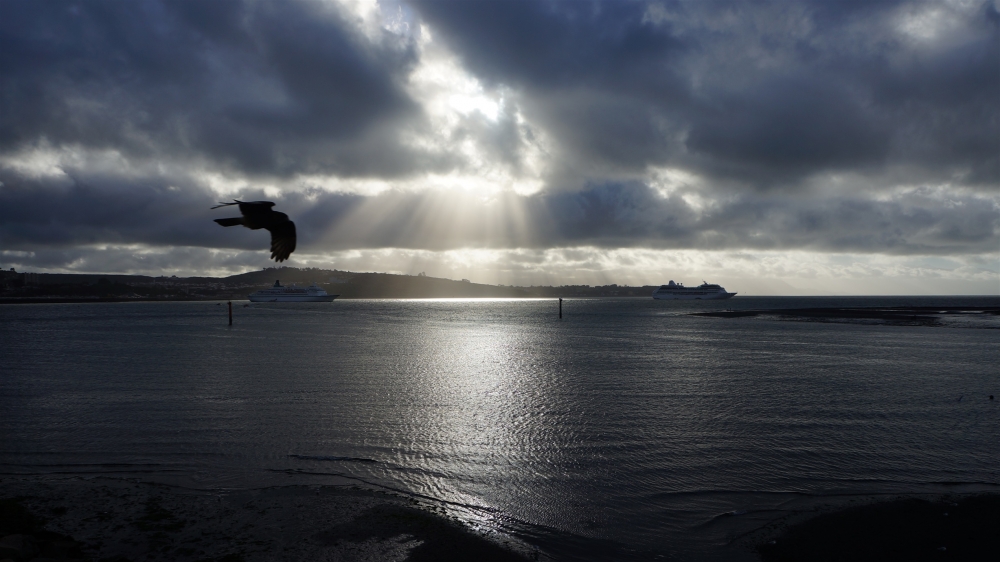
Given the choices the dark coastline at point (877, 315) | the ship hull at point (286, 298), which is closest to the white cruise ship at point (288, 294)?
the ship hull at point (286, 298)

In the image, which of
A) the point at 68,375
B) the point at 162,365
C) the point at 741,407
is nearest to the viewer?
the point at 741,407

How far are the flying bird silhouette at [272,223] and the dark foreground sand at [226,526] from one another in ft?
14.8

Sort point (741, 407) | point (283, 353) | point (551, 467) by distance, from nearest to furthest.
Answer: point (551, 467), point (741, 407), point (283, 353)

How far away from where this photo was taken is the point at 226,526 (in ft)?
31.3

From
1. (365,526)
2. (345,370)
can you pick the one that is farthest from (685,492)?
(345,370)

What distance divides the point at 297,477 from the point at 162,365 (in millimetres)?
23795

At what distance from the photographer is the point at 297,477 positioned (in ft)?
39.5

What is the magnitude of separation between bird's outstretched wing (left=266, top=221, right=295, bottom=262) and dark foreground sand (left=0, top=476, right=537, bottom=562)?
4.46 meters

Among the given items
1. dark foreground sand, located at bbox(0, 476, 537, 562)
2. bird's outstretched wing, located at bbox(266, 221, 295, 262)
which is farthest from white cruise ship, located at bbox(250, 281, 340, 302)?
bird's outstretched wing, located at bbox(266, 221, 295, 262)

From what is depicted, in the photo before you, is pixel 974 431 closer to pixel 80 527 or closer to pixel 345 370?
pixel 80 527

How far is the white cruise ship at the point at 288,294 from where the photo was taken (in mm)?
172125

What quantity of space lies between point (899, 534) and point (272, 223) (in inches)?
426

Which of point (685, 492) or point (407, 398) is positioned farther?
point (407, 398)

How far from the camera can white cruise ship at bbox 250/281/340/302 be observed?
565 feet
